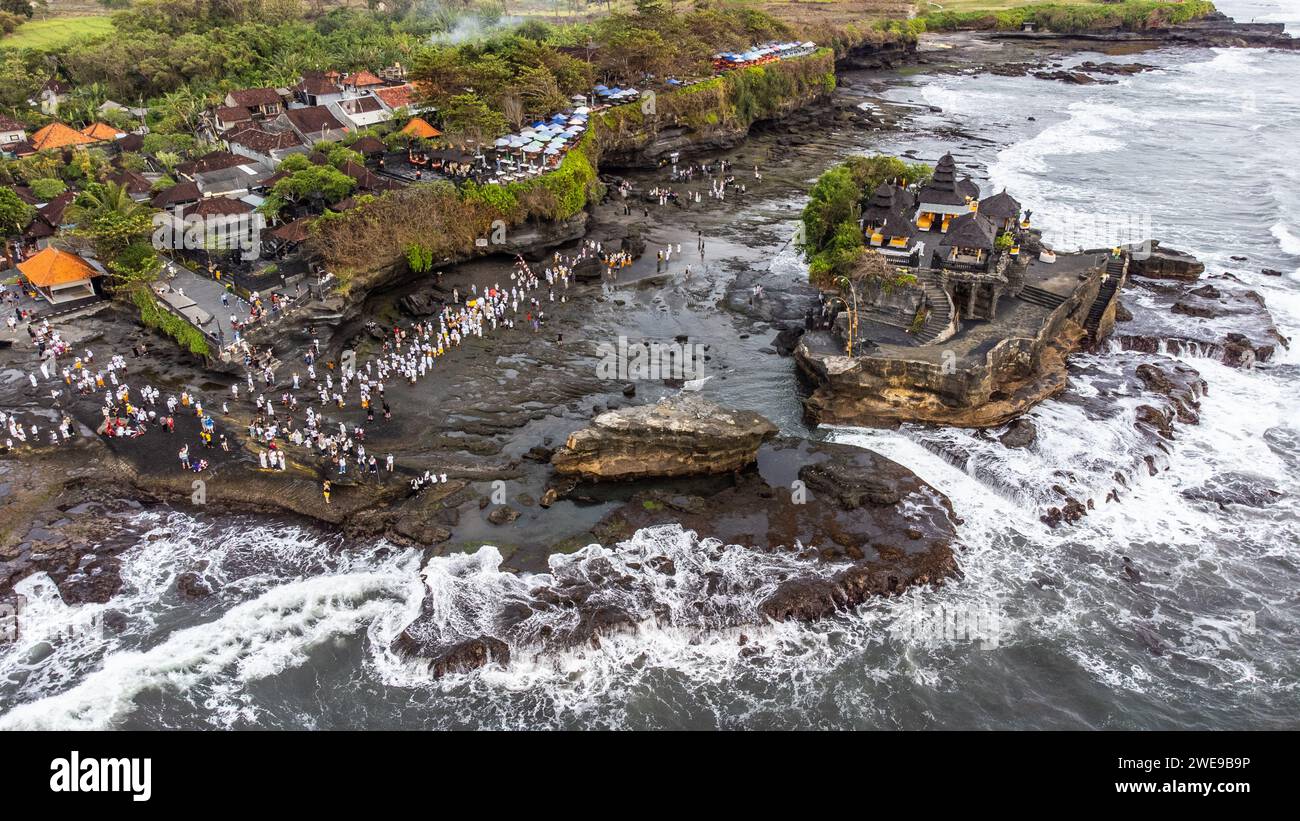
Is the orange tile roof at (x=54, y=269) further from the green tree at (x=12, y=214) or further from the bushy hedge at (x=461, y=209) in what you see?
the bushy hedge at (x=461, y=209)

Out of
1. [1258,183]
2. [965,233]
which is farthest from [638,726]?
[1258,183]

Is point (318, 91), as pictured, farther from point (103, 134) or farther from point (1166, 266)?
point (1166, 266)

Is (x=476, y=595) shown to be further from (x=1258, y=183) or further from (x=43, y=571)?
(x=1258, y=183)

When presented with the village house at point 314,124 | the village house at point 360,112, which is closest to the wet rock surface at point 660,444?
the village house at point 314,124

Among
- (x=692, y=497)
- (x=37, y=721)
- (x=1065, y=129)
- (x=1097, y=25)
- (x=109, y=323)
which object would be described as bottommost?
(x=37, y=721)

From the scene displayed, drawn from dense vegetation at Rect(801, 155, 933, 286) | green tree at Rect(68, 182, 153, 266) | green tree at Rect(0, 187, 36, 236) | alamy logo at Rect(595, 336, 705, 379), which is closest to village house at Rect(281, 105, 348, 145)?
green tree at Rect(68, 182, 153, 266)

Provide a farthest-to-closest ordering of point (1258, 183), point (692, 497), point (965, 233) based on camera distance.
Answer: point (1258, 183) < point (965, 233) < point (692, 497)

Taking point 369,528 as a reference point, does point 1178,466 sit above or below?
above
